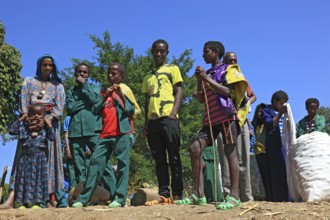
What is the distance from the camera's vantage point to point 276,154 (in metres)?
6.34

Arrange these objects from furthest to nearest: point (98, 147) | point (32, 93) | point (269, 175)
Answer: point (269, 175), point (32, 93), point (98, 147)

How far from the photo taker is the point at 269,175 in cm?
656

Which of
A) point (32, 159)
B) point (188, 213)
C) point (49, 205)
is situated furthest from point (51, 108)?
point (188, 213)

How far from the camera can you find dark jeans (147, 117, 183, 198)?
17.1 ft

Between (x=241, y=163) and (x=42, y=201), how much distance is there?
2646mm

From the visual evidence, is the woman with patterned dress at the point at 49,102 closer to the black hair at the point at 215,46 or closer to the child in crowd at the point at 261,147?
the black hair at the point at 215,46

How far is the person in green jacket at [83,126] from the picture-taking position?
5914 mm

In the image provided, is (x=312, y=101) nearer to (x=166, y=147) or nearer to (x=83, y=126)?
(x=166, y=147)

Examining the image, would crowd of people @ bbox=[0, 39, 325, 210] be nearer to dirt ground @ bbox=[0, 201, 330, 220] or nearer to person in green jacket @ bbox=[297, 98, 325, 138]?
dirt ground @ bbox=[0, 201, 330, 220]

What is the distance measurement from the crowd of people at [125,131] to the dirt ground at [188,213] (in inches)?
11.2

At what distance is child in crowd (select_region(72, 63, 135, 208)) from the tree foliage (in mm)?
14792

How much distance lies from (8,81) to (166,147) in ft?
47.6

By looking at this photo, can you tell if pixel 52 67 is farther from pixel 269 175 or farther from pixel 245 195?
pixel 269 175

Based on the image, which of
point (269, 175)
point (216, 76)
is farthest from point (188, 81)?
point (216, 76)
